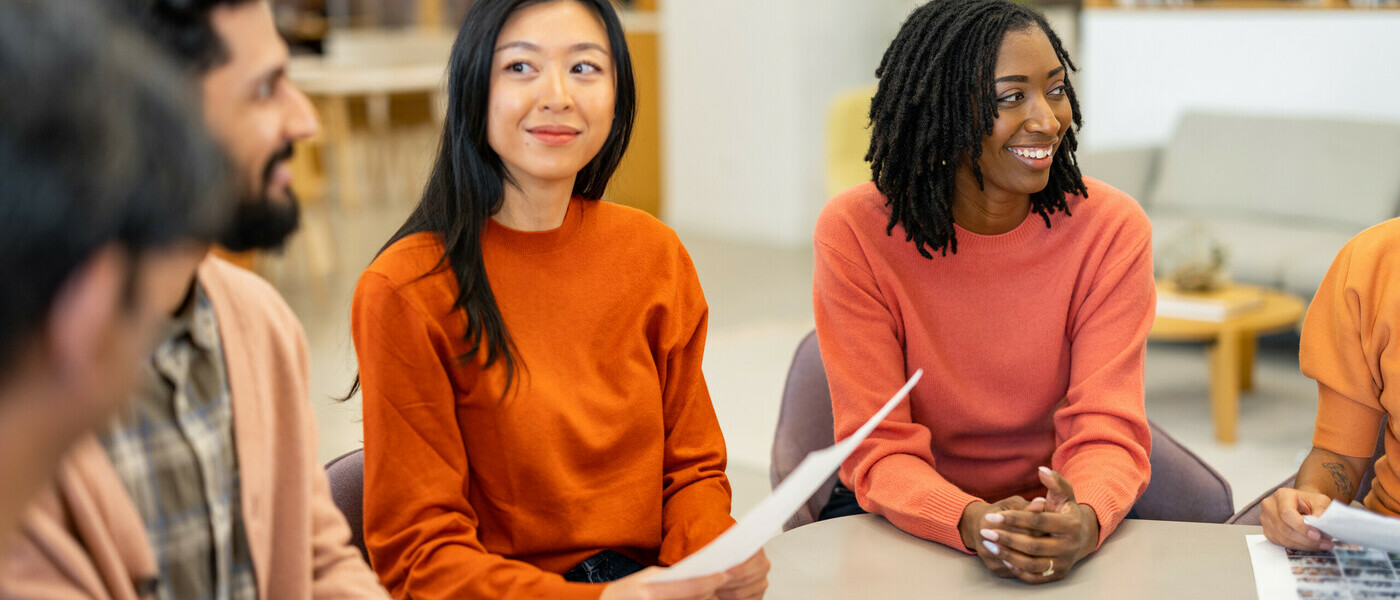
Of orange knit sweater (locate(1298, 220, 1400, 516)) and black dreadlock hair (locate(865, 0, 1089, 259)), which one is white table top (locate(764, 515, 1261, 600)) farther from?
black dreadlock hair (locate(865, 0, 1089, 259))

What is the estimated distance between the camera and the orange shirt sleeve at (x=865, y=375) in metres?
1.53

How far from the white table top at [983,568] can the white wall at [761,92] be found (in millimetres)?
→ 5229

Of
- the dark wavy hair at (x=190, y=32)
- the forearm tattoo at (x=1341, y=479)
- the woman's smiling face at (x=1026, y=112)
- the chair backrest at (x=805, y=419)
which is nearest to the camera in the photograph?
the dark wavy hair at (x=190, y=32)

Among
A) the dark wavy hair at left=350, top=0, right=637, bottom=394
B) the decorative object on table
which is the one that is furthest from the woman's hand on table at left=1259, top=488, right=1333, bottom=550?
the decorative object on table

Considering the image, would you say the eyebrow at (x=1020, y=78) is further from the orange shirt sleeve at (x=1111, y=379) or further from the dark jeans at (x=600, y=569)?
the dark jeans at (x=600, y=569)

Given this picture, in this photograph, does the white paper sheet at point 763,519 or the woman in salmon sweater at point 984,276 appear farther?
the woman in salmon sweater at point 984,276

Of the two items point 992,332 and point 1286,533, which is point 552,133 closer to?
point 992,332

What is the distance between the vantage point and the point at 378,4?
9.48 meters

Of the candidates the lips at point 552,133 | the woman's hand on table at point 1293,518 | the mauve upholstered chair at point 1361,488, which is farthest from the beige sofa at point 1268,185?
the lips at point 552,133

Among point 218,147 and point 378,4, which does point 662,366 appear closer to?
point 218,147

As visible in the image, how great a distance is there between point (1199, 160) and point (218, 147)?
511cm

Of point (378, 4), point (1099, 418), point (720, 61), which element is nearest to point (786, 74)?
point (720, 61)

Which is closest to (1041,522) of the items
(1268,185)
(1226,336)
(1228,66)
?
(1226,336)

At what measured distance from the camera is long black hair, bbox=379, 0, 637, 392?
1366 millimetres
